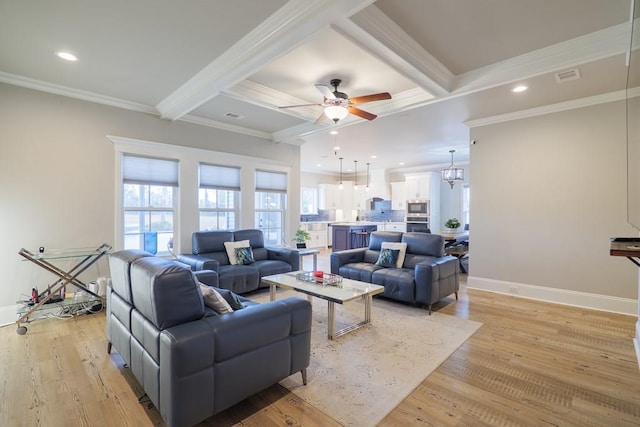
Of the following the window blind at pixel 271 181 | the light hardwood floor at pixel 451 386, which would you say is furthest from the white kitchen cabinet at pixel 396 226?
the light hardwood floor at pixel 451 386

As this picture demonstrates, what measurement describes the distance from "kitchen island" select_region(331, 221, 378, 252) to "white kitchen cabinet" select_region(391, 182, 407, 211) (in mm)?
974

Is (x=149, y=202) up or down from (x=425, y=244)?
up

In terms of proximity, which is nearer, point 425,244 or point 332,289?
point 332,289

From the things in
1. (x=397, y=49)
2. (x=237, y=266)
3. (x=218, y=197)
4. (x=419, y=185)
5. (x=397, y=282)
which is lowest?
(x=397, y=282)

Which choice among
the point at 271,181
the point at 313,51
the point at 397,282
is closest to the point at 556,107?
the point at 397,282

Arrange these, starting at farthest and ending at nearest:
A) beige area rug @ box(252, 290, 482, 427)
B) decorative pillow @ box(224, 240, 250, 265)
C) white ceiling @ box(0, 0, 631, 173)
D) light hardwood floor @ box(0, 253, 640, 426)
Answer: decorative pillow @ box(224, 240, 250, 265), white ceiling @ box(0, 0, 631, 173), beige area rug @ box(252, 290, 482, 427), light hardwood floor @ box(0, 253, 640, 426)

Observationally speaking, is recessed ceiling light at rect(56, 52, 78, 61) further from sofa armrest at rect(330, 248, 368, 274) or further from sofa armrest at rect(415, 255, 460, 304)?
sofa armrest at rect(415, 255, 460, 304)

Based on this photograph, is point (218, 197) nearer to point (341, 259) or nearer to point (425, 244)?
point (341, 259)

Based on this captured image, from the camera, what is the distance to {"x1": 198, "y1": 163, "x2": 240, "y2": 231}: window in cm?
531

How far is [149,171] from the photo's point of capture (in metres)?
4.64

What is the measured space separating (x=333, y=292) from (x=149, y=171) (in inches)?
137

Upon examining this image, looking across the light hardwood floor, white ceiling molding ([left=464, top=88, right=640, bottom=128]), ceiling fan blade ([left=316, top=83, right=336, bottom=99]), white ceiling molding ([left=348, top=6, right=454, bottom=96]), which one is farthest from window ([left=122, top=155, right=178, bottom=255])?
white ceiling molding ([left=464, top=88, right=640, bottom=128])

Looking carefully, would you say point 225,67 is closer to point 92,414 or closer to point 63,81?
point 63,81

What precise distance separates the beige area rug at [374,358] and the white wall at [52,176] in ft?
10.9
